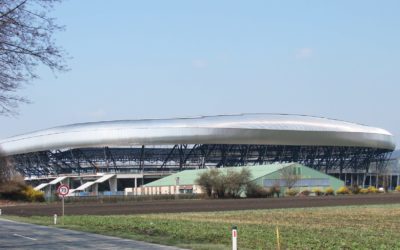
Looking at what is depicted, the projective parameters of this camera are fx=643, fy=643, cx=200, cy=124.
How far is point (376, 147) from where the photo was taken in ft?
447

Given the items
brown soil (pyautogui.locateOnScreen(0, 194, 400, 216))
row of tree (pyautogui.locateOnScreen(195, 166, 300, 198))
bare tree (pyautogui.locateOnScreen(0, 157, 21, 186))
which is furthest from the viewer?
bare tree (pyautogui.locateOnScreen(0, 157, 21, 186))

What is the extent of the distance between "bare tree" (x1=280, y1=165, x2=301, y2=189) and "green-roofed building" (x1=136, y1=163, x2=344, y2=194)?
0.28 m

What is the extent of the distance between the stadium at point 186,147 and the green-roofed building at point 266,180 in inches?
322

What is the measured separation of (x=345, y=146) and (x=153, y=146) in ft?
128

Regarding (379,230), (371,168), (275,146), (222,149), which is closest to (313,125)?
(275,146)

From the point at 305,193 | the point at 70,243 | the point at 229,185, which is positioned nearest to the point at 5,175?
the point at 229,185

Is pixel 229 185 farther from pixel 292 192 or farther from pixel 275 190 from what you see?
pixel 292 192

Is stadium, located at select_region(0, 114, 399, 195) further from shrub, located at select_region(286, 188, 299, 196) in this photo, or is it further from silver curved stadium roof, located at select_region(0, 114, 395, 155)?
shrub, located at select_region(286, 188, 299, 196)

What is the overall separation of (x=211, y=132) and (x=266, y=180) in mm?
17633

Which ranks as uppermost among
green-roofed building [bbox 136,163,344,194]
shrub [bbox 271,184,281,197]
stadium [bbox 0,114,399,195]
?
stadium [bbox 0,114,399,195]

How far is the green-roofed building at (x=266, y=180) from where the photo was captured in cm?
10525

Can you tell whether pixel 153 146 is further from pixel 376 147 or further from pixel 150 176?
pixel 376 147

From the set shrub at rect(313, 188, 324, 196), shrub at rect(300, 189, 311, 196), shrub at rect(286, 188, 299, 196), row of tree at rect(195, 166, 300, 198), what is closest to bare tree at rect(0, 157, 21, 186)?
row of tree at rect(195, 166, 300, 198)

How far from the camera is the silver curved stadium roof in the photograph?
119375 millimetres
